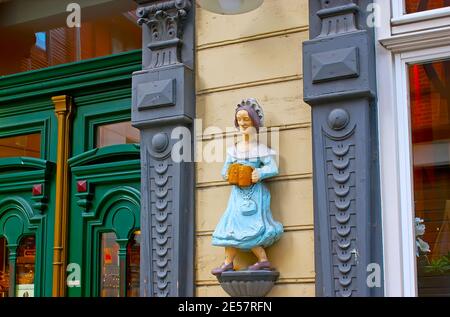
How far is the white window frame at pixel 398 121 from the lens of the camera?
5336 mm

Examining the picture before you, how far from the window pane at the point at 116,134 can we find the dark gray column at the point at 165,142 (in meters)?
0.62

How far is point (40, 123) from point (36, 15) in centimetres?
102

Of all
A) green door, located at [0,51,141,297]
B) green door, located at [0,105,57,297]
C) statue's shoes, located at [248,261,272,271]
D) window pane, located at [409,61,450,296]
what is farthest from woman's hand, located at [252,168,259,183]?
green door, located at [0,105,57,297]

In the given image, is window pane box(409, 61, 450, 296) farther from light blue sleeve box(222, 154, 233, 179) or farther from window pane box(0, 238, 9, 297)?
window pane box(0, 238, 9, 297)

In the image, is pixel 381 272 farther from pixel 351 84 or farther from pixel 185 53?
pixel 185 53

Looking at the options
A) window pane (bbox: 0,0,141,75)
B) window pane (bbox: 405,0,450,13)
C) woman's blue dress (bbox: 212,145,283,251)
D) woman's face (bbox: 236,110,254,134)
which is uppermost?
window pane (bbox: 0,0,141,75)

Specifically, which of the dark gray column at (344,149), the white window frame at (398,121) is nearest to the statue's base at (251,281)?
the dark gray column at (344,149)

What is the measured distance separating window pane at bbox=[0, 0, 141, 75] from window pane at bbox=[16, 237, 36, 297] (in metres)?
1.59

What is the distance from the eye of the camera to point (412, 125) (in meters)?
5.56

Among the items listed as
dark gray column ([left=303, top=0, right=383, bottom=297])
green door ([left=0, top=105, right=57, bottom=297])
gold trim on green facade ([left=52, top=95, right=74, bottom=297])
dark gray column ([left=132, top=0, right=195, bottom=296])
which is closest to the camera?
dark gray column ([left=303, top=0, right=383, bottom=297])

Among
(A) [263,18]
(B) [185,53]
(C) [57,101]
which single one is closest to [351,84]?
(A) [263,18]

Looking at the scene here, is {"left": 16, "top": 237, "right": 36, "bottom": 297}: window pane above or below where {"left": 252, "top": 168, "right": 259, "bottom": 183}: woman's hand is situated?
below

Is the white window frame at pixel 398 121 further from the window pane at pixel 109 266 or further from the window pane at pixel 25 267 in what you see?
the window pane at pixel 25 267

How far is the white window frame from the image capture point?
5336 millimetres
